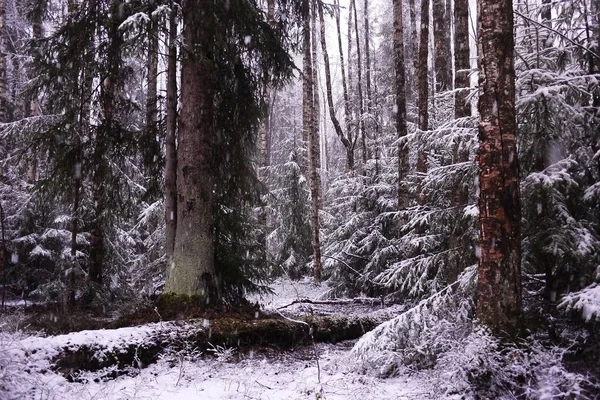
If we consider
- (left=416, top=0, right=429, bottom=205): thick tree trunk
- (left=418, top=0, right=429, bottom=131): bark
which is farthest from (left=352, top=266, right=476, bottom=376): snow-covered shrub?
(left=418, top=0, right=429, bottom=131): bark

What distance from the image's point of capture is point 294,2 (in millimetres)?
9672

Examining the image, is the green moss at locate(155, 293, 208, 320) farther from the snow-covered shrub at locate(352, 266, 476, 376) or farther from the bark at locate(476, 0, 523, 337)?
the bark at locate(476, 0, 523, 337)

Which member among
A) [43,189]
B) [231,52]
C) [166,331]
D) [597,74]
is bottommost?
[166,331]

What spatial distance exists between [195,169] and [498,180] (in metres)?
5.17

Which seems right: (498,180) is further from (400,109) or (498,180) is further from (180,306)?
(400,109)

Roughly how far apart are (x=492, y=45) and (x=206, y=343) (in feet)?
18.2

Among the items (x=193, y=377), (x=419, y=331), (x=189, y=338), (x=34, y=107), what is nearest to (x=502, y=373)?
(x=419, y=331)

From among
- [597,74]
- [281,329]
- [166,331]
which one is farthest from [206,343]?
[597,74]

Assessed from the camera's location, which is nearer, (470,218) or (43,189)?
(470,218)

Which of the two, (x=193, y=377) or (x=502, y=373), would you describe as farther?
(x=193, y=377)

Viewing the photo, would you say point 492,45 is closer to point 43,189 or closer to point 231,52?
point 231,52

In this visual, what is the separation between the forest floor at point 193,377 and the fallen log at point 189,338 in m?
0.04

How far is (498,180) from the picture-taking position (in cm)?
489

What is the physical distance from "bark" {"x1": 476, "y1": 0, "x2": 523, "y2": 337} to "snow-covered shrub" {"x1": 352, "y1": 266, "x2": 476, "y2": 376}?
662 mm
